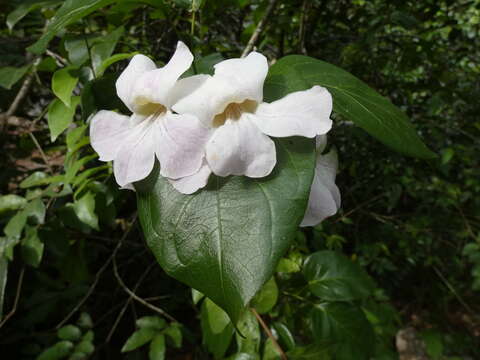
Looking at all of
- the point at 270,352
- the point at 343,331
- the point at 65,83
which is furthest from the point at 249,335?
the point at 65,83

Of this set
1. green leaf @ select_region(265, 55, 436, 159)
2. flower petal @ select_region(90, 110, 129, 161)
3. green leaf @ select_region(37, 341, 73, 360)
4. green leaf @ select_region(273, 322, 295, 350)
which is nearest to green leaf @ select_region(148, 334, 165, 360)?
green leaf @ select_region(37, 341, 73, 360)

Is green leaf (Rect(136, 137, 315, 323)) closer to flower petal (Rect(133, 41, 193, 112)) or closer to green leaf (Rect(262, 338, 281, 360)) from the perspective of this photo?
flower petal (Rect(133, 41, 193, 112))

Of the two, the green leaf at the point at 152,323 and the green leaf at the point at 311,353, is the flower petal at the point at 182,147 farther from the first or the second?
the green leaf at the point at 152,323

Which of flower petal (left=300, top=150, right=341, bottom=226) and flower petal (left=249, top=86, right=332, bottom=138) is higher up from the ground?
flower petal (left=249, top=86, right=332, bottom=138)

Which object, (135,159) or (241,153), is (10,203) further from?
(241,153)

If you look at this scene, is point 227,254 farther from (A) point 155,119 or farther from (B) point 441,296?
(B) point 441,296
